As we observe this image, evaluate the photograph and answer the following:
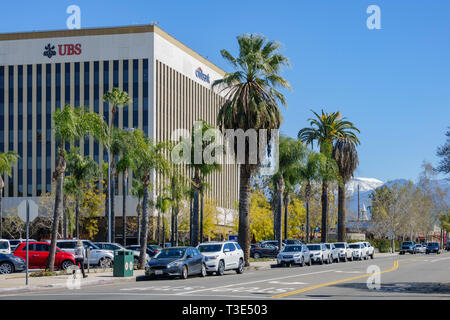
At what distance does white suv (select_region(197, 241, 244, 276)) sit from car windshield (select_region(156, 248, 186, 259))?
239 centimetres

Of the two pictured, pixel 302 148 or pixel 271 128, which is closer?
pixel 271 128

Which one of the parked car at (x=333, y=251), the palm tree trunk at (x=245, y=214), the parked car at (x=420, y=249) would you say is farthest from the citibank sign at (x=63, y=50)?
the palm tree trunk at (x=245, y=214)

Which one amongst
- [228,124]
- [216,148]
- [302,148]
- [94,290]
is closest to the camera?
[94,290]

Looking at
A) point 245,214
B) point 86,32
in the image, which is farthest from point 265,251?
point 86,32

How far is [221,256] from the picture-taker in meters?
33.6

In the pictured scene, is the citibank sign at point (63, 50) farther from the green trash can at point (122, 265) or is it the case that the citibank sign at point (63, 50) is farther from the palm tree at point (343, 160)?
the green trash can at point (122, 265)

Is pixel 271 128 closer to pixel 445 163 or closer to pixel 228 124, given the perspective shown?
pixel 228 124

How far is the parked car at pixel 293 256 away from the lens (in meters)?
44.1

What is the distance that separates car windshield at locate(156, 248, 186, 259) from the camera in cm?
3023

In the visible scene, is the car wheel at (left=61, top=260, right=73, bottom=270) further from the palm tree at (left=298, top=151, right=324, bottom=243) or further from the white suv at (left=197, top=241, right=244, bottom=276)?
the palm tree at (left=298, top=151, right=324, bottom=243)

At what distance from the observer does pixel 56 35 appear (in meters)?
92.0

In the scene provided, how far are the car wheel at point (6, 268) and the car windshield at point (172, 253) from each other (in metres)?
7.57
